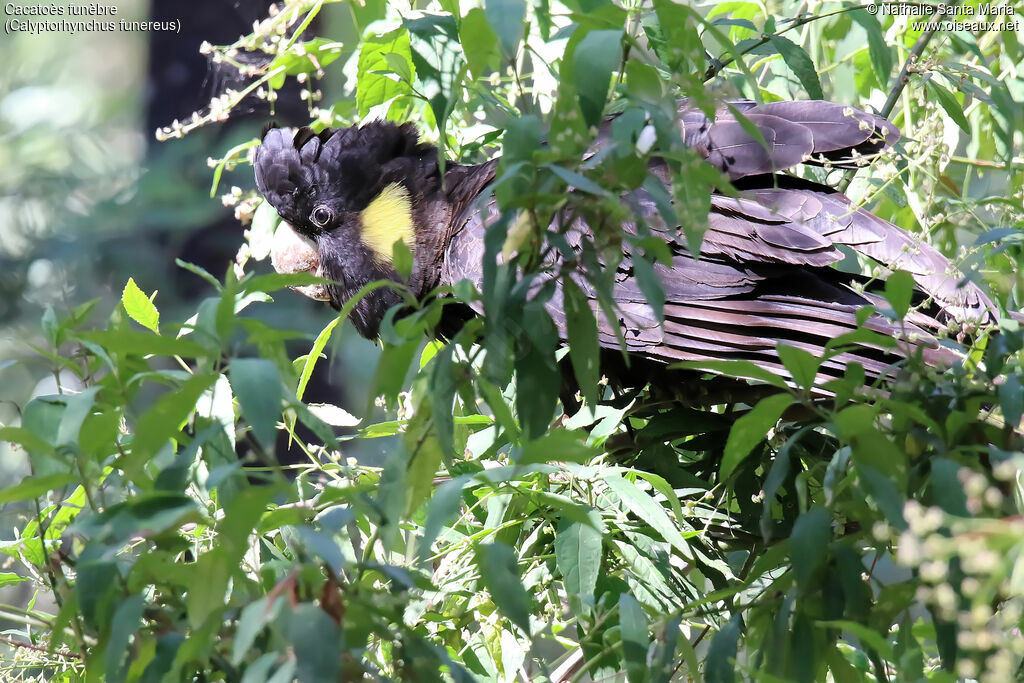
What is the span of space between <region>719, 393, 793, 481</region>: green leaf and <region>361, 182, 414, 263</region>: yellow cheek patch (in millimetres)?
1275

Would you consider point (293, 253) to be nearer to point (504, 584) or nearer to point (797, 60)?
point (797, 60)

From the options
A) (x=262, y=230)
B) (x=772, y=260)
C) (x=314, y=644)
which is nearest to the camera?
(x=314, y=644)

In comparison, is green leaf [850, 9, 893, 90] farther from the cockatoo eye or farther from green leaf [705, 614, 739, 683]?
the cockatoo eye

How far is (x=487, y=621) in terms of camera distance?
3.31ft

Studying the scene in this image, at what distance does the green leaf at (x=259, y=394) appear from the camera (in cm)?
51

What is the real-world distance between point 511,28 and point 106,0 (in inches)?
66.7

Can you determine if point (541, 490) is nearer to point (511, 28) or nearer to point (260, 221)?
point (511, 28)

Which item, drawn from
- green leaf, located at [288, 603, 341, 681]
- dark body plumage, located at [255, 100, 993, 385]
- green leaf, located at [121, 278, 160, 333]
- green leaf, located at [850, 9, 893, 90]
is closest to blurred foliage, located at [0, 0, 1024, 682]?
green leaf, located at [288, 603, 341, 681]

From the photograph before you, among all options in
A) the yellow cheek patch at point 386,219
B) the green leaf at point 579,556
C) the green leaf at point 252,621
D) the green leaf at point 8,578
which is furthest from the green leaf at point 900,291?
the yellow cheek patch at point 386,219

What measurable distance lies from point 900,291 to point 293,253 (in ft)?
4.76

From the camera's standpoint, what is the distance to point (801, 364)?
2.07ft

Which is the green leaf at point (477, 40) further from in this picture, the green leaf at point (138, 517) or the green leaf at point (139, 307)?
the green leaf at point (139, 307)

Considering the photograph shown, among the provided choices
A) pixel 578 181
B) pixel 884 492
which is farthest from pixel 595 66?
pixel 884 492

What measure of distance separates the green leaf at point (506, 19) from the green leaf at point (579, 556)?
44 cm
